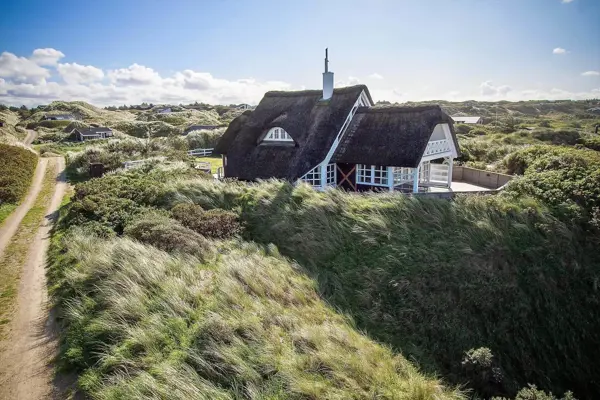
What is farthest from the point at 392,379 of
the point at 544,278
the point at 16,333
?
the point at 16,333

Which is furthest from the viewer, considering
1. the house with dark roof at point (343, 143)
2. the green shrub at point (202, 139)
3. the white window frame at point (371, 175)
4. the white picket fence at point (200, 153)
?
the green shrub at point (202, 139)

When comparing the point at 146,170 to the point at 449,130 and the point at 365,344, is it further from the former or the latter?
the point at 365,344

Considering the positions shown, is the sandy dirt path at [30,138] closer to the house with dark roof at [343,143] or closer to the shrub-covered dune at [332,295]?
the house with dark roof at [343,143]

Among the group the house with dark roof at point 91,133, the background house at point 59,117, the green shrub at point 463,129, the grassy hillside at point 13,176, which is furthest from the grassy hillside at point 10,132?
the green shrub at point 463,129

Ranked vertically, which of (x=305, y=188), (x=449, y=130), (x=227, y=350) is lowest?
(x=227, y=350)

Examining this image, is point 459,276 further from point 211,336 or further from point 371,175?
point 371,175

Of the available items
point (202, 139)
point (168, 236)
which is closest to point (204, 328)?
point (168, 236)

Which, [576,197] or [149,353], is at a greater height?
[576,197]
